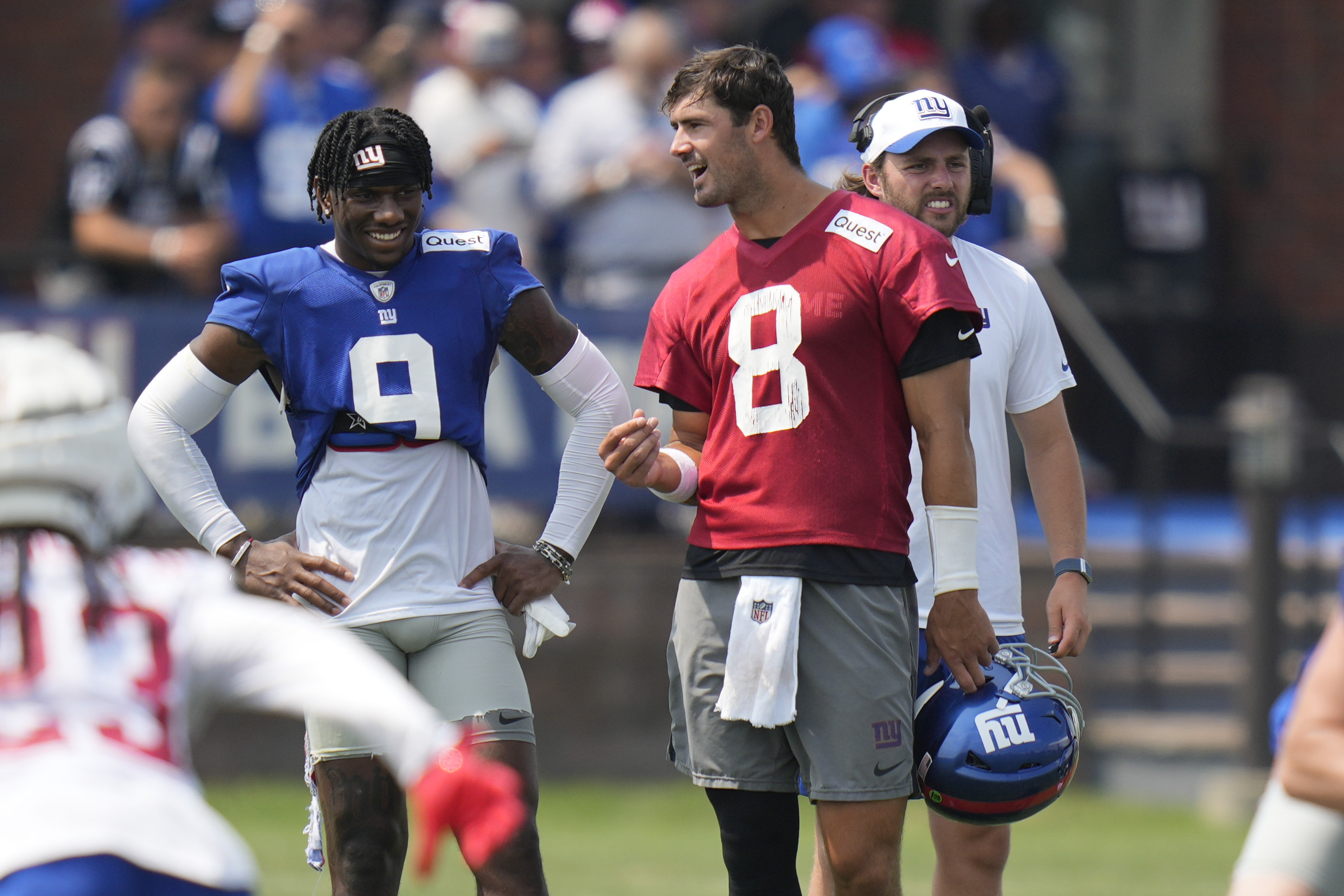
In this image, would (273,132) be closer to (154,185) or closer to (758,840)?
(154,185)

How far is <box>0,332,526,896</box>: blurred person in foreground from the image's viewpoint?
278 cm

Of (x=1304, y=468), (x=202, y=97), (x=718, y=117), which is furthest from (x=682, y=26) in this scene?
(x=718, y=117)

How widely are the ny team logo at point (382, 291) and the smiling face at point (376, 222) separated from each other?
51 millimetres

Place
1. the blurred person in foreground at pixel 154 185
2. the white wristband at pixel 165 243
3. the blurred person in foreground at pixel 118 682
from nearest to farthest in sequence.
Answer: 1. the blurred person in foreground at pixel 118 682
2. the blurred person in foreground at pixel 154 185
3. the white wristband at pixel 165 243

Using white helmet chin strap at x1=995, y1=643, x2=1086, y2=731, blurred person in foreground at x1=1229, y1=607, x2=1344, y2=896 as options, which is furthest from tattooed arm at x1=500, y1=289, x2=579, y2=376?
blurred person in foreground at x1=1229, y1=607, x2=1344, y2=896

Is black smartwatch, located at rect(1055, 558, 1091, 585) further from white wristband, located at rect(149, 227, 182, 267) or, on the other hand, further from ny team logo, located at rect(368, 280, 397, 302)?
white wristband, located at rect(149, 227, 182, 267)

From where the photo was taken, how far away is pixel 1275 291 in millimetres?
14898

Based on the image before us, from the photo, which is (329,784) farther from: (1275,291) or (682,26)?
(1275,291)

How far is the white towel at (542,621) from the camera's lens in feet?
16.4

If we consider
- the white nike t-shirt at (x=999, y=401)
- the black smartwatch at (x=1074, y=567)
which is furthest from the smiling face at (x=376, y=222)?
the black smartwatch at (x=1074, y=567)

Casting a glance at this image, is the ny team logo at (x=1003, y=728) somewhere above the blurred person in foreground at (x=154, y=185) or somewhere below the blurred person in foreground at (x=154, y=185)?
below

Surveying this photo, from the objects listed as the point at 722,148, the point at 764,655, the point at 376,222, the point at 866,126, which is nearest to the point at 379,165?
the point at 376,222

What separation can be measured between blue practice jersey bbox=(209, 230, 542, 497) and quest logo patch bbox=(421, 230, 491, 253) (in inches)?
1.2

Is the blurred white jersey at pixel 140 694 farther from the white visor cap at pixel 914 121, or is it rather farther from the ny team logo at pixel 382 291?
the white visor cap at pixel 914 121
